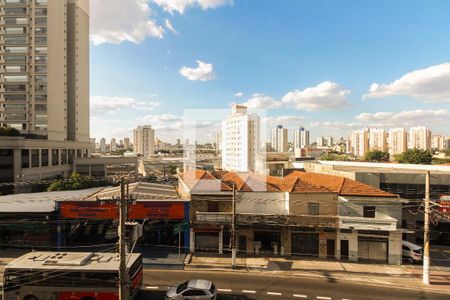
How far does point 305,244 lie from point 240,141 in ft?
188

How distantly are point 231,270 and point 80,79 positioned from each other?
88867mm

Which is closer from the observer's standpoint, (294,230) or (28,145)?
(294,230)

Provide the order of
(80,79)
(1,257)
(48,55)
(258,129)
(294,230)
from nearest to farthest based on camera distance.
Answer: (1,257), (294,230), (48,55), (258,129), (80,79)

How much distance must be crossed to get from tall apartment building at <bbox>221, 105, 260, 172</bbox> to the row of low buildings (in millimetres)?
49287

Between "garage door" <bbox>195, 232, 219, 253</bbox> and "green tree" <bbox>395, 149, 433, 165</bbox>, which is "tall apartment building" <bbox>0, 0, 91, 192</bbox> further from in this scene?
"green tree" <bbox>395, 149, 433, 165</bbox>

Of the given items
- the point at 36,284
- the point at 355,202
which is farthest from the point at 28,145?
the point at 355,202

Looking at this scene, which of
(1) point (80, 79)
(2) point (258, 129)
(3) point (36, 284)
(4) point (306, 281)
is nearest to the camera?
(3) point (36, 284)

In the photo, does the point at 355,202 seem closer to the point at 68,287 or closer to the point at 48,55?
the point at 68,287

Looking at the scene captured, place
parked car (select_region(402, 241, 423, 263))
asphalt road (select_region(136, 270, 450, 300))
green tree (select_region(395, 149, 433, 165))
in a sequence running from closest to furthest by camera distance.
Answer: asphalt road (select_region(136, 270, 450, 300)) → parked car (select_region(402, 241, 423, 263)) → green tree (select_region(395, 149, 433, 165))

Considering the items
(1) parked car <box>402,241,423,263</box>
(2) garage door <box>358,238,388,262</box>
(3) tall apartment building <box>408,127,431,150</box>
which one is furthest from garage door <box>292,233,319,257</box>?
(3) tall apartment building <box>408,127,431,150</box>

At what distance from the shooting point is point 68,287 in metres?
15.1

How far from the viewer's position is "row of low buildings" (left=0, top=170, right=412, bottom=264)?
25.1 m

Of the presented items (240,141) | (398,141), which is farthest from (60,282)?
(398,141)

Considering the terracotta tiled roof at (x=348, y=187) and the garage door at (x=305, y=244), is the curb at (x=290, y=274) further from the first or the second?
→ the terracotta tiled roof at (x=348, y=187)
